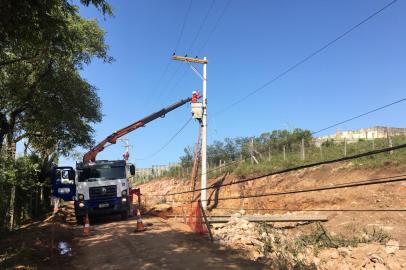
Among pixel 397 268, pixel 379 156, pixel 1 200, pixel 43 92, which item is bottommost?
pixel 397 268

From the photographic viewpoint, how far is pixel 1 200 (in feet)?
57.7

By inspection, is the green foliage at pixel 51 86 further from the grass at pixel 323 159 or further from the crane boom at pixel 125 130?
the grass at pixel 323 159

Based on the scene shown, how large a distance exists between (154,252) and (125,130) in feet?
54.4

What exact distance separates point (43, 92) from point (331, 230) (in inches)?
564

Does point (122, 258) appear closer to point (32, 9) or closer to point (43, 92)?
point (32, 9)

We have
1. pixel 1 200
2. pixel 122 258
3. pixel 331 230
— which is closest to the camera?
pixel 122 258

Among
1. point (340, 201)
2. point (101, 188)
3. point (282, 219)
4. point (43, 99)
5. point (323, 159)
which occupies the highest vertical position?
point (43, 99)

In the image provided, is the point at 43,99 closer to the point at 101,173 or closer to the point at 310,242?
the point at 101,173

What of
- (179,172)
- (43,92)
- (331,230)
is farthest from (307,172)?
(179,172)

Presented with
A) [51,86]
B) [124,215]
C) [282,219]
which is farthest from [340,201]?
[51,86]

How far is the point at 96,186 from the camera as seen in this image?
22.4 meters

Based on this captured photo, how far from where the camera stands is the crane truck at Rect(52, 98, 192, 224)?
2231cm

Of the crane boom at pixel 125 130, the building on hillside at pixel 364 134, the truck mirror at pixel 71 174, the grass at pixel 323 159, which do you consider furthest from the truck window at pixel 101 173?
the building on hillside at pixel 364 134

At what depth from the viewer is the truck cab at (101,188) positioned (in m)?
22.3
